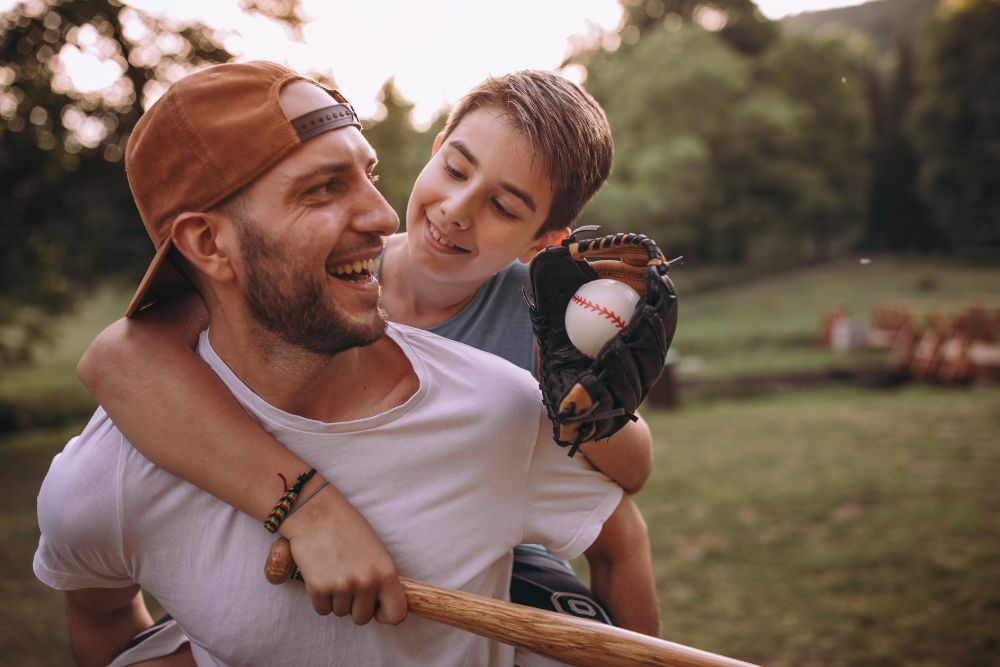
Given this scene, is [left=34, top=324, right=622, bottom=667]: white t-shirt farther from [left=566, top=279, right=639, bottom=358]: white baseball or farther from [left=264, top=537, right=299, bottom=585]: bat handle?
[left=566, top=279, right=639, bottom=358]: white baseball

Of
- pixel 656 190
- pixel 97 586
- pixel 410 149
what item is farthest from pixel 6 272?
pixel 656 190

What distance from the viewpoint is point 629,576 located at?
1.98 meters

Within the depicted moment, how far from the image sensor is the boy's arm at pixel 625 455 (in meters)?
1.83

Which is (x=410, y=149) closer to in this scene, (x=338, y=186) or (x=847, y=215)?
(x=338, y=186)

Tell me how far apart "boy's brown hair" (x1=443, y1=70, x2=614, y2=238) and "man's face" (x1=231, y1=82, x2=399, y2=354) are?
2.27 ft

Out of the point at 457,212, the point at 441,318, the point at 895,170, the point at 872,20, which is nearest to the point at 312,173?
the point at 457,212

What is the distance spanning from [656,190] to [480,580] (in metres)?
20.7

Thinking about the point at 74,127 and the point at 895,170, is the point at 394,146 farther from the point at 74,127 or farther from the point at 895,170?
the point at 895,170

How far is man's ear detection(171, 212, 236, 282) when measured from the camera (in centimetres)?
166

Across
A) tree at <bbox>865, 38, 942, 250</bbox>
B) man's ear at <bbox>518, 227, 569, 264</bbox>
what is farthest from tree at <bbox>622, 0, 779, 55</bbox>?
man's ear at <bbox>518, 227, 569, 264</bbox>

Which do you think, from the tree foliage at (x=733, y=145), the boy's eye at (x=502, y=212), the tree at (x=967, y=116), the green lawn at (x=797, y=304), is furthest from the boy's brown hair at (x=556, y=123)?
the tree foliage at (x=733, y=145)

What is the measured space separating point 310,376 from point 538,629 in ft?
2.49

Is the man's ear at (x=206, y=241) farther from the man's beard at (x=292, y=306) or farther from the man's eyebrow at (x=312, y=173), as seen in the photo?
the man's eyebrow at (x=312, y=173)

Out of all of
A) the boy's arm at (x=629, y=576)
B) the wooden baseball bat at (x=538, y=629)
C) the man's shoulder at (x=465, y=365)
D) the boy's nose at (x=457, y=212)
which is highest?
the boy's nose at (x=457, y=212)
